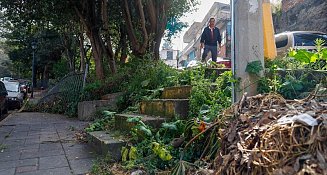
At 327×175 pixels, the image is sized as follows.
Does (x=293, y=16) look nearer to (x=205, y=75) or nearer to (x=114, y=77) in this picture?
(x=114, y=77)

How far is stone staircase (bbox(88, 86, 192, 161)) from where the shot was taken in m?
3.51

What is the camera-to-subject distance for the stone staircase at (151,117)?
3514 millimetres

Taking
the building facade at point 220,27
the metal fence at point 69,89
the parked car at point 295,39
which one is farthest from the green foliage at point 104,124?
the building facade at point 220,27

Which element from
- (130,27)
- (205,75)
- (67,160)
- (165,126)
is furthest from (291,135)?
(130,27)

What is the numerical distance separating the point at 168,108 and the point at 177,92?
704 mm

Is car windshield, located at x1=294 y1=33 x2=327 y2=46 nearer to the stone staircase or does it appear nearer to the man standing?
the man standing

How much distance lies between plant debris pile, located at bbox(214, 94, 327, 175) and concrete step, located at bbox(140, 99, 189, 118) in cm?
182

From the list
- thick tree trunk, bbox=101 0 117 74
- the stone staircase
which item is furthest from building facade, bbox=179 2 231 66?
the stone staircase

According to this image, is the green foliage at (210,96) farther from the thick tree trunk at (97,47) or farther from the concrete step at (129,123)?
the thick tree trunk at (97,47)

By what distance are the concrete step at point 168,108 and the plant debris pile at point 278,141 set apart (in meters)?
1.82

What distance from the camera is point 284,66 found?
3.72 m

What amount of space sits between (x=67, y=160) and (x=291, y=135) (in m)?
3.06

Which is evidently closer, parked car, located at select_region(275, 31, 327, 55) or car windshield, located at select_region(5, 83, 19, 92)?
parked car, located at select_region(275, 31, 327, 55)

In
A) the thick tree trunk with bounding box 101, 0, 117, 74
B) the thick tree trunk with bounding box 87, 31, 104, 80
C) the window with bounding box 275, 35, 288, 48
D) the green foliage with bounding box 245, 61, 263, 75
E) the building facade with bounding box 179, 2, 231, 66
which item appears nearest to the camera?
the green foliage with bounding box 245, 61, 263, 75
